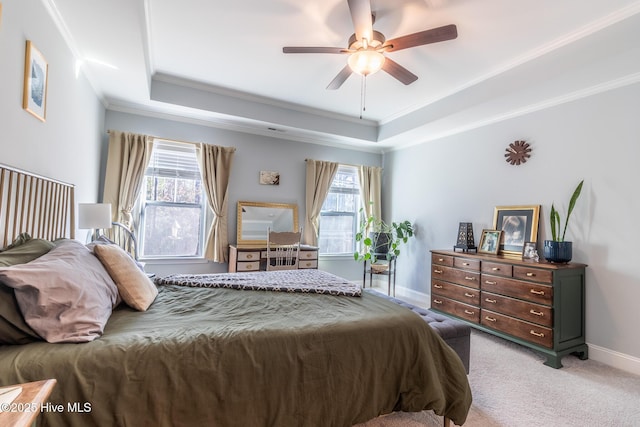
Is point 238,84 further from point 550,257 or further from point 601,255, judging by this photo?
point 601,255

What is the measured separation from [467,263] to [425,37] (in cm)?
239

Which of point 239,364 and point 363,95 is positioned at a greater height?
point 363,95

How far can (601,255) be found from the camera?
2742mm

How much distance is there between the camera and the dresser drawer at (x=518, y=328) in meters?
2.62

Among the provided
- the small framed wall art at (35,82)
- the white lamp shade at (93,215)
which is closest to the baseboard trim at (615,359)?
the white lamp shade at (93,215)

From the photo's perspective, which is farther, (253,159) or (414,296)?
(414,296)

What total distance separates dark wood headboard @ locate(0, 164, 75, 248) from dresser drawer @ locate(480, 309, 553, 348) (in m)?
3.85

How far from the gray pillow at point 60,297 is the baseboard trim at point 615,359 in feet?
12.5

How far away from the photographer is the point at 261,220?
4.52 meters

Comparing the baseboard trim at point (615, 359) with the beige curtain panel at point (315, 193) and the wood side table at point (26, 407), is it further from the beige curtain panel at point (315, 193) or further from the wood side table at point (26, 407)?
the wood side table at point (26, 407)

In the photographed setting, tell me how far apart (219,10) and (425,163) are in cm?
350

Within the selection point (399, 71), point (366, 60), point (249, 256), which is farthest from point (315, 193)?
point (366, 60)

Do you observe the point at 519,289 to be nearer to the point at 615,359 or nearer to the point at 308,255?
the point at 615,359

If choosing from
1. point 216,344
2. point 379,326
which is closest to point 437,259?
point 379,326
